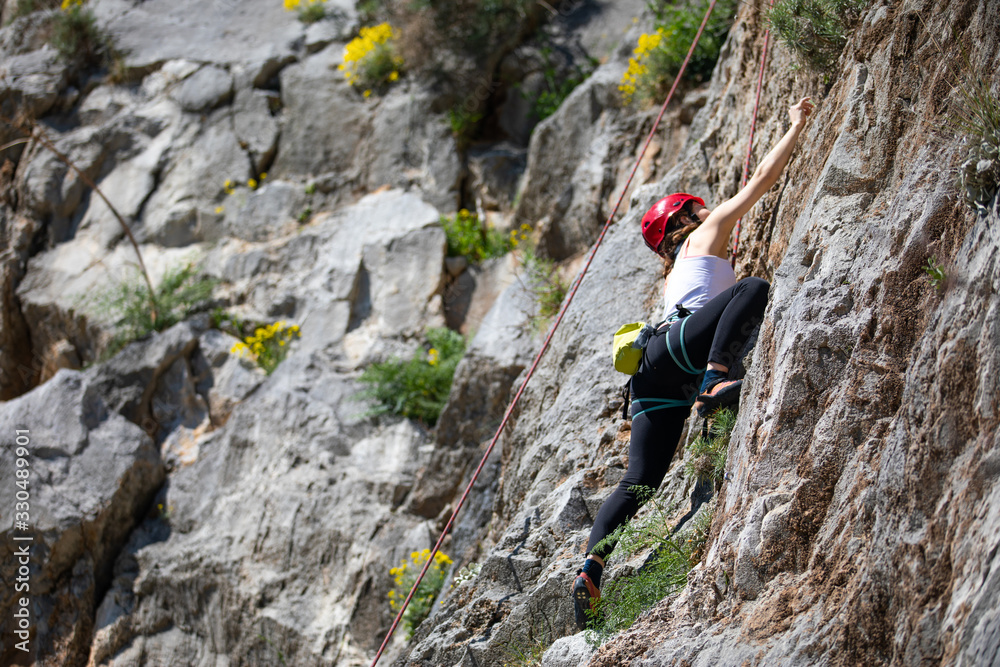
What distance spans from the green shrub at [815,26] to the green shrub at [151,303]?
8.11m

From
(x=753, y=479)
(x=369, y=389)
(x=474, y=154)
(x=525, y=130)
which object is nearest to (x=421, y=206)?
(x=474, y=154)

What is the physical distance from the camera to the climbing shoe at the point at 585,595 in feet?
11.8

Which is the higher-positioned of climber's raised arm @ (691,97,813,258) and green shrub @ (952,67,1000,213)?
green shrub @ (952,67,1000,213)

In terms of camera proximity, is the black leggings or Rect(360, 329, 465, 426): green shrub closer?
the black leggings

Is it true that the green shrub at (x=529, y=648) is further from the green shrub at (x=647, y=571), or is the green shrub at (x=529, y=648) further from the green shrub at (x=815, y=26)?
the green shrub at (x=815, y=26)

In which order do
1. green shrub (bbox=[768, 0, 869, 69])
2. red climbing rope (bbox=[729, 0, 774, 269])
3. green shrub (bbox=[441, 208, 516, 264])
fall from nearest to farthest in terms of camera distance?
green shrub (bbox=[768, 0, 869, 69])
red climbing rope (bbox=[729, 0, 774, 269])
green shrub (bbox=[441, 208, 516, 264])

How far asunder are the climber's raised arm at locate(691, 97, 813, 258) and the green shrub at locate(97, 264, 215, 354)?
7.93 meters

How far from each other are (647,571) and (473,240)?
673 centimetres

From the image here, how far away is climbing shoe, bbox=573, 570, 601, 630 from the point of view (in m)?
3.58

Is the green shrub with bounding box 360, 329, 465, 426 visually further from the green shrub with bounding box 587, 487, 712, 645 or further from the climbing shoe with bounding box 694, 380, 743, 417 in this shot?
the climbing shoe with bounding box 694, 380, 743, 417

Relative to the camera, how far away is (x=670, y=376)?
12.5 ft

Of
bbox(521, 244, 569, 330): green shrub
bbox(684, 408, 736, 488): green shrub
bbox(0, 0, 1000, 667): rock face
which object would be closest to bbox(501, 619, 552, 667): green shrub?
bbox(0, 0, 1000, 667): rock face

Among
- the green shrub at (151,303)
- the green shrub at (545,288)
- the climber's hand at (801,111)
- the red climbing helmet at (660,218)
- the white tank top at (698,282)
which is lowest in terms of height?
the green shrub at (545,288)

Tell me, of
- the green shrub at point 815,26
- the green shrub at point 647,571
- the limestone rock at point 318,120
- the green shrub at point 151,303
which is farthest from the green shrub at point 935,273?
the limestone rock at point 318,120
